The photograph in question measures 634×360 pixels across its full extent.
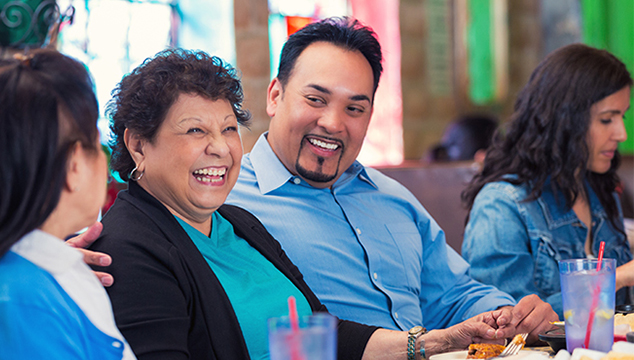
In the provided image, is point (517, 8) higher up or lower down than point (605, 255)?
higher up

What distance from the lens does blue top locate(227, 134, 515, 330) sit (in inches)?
59.4

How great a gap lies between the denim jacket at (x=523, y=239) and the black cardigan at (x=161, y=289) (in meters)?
1.00

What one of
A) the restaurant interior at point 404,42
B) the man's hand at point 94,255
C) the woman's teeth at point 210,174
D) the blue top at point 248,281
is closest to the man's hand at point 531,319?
the blue top at point 248,281

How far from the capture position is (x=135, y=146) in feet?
3.76

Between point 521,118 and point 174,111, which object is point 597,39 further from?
point 174,111

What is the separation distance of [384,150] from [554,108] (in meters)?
3.51

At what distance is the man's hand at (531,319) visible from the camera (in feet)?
4.04

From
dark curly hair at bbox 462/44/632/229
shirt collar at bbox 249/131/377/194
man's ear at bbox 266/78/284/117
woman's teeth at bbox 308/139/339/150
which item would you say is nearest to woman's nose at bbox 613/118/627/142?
dark curly hair at bbox 462/44/632/229

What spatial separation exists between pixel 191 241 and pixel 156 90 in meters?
0.29

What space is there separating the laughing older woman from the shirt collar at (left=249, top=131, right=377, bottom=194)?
0.31 metres

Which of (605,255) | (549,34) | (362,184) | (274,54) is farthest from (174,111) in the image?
(549,34)

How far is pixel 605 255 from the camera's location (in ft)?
6.58

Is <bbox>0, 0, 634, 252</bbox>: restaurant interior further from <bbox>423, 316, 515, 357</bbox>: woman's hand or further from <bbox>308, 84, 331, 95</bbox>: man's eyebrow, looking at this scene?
<bbox>423, 316, 515, 357</bbox>: woman's hand

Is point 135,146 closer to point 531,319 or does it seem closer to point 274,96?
point 274,96
